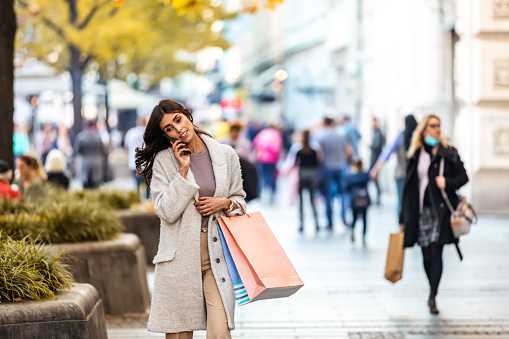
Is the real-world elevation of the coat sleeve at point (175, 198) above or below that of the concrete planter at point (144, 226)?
above

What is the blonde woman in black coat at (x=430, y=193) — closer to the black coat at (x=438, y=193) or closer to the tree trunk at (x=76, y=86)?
the black coat at (x=438, y=193)

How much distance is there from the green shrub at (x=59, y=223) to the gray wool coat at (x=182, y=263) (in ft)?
9.76

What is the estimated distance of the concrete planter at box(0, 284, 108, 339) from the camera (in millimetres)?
5590

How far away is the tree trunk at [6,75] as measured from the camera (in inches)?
403

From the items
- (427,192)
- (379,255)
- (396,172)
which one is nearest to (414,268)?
(379,255)

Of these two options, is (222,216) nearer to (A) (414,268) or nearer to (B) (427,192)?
(B) (427,192)

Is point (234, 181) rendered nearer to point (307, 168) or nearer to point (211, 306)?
point (211, 306)

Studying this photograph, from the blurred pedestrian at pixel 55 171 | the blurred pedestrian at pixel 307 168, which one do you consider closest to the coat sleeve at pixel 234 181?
the blurred pedestrian at pixel 55 171

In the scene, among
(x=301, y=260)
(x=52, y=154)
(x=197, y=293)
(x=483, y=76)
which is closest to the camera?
(x=197, y=293)

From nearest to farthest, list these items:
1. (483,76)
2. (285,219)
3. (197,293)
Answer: (197,293), (483,76), (285,219)

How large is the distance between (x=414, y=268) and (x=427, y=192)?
107 inches

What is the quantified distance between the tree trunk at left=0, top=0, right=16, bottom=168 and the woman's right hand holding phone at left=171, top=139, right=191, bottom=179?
5535 mm

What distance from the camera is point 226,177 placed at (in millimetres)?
5449

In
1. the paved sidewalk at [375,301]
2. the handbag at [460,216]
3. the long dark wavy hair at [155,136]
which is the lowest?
the paved sidewalk at [375,301]
